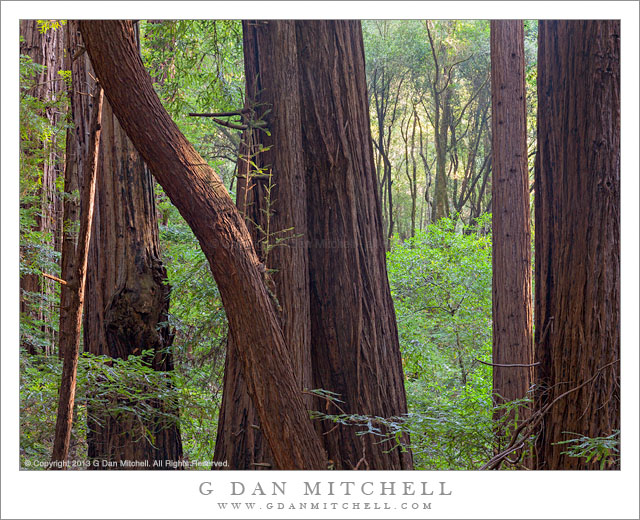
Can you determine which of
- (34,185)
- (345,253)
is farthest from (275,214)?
(34,185)

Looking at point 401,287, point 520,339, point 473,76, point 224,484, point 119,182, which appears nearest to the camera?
point 224,484

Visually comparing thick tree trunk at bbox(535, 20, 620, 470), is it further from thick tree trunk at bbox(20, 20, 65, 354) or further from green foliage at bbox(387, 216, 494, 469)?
green foliage at bbox(387, 216, 494, 469)

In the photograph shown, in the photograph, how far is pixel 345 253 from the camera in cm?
249

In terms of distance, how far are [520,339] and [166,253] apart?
112 inches

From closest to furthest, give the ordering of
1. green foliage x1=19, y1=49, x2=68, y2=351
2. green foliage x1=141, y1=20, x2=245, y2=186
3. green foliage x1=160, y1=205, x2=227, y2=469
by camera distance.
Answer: green foliage x1=160, y1=205, x2=227, y2=469 < green foliage x1=141, y1=20, x2=245, y2=186 < green foliage x1=19, y1=49, x2=68, y2=351

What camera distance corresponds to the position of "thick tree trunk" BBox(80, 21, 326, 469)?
5.31 ft

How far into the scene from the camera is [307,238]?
2.43m

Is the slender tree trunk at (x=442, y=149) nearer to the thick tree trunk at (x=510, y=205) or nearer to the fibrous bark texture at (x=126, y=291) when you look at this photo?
the thick tree trunk at (x=510, y=205)

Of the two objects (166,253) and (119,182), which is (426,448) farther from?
(166,253)

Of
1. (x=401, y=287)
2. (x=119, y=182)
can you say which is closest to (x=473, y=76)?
(x=401, y=287)

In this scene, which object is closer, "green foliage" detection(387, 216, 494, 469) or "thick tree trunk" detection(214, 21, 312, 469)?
"thick tree trunk" detection(214, 21, 312, 469)

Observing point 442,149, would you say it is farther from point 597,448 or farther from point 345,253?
point 597,448

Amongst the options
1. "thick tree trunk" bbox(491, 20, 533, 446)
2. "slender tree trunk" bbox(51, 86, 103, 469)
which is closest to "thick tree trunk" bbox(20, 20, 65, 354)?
"slender tree trunk" bbox(51, 86, 103, 469)

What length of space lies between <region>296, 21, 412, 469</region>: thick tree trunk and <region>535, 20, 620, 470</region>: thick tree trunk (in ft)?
2.45
